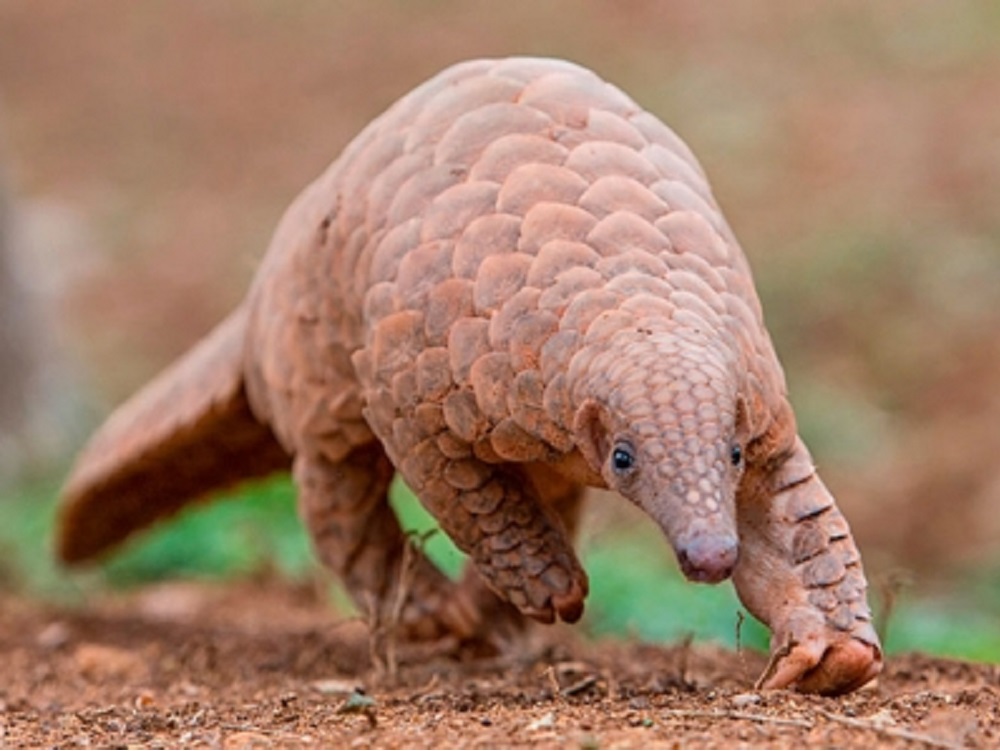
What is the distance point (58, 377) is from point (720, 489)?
7.46 metres

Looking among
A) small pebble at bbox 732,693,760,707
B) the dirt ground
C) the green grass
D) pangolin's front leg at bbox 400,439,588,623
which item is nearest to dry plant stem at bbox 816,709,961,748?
the dirt ground

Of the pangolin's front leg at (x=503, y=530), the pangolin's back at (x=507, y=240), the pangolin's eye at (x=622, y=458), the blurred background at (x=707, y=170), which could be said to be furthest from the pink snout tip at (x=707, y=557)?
the blurred background at (x=707, y=170)

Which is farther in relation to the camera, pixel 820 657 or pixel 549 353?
pixel 820 657

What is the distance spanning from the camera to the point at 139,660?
239 inches

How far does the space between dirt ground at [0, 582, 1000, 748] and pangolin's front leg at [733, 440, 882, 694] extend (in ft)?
0.27

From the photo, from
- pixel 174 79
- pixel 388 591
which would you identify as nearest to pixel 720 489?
pixel 388 591

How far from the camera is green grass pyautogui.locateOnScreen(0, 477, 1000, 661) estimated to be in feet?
25.0

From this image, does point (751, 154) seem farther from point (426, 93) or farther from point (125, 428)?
point (426, 93)

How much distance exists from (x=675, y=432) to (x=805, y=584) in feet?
2.64

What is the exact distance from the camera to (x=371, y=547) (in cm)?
564

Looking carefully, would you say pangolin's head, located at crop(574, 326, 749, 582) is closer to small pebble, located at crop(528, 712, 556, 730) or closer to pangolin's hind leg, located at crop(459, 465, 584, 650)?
small pebble, located at crop(528, 712, 556, 730)

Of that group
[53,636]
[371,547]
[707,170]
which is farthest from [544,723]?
[707,170]

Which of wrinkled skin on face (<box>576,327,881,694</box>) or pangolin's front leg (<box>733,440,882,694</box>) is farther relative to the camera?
pangolin's front leg (<box>733,440,882,694</box>)

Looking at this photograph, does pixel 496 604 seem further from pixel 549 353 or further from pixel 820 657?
pixel 549 353
